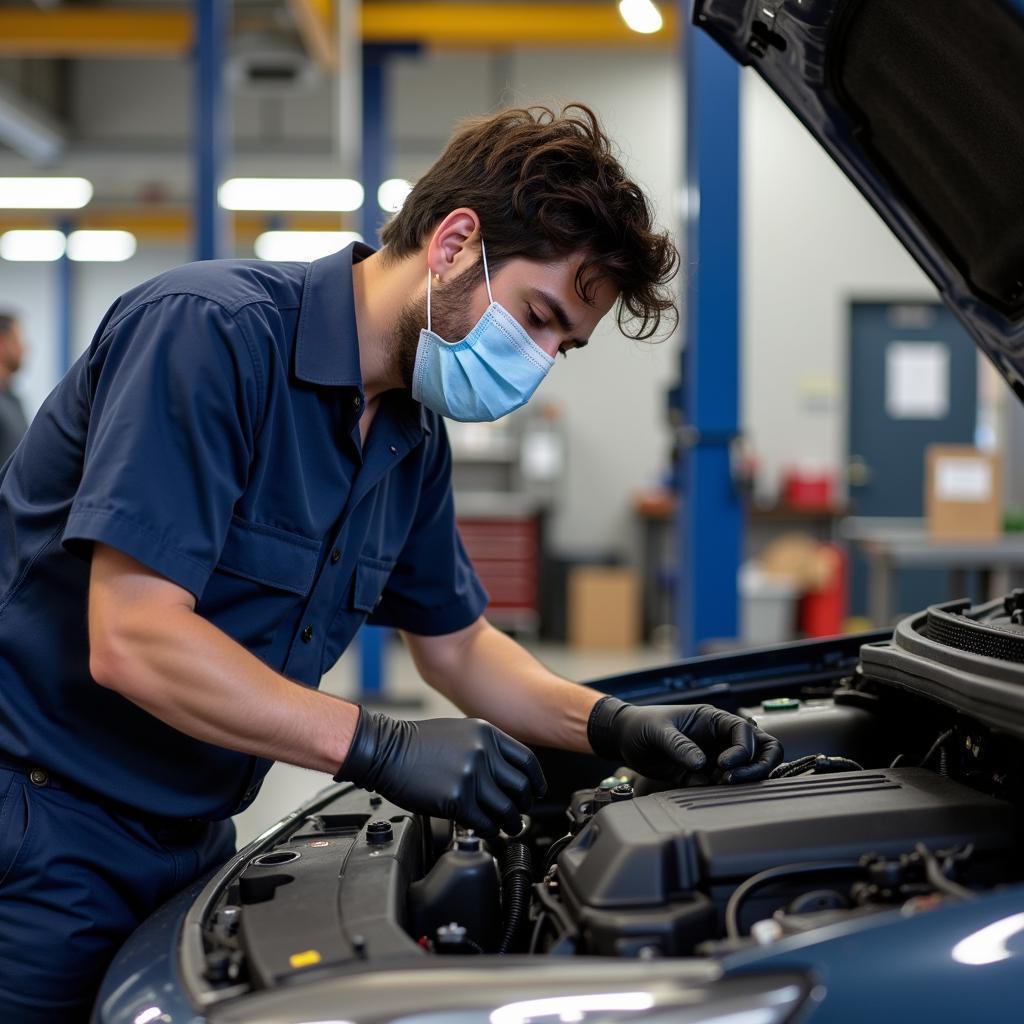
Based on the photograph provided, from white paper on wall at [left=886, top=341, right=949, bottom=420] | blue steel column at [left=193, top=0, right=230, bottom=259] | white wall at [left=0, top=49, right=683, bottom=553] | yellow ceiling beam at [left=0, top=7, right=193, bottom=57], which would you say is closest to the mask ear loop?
blue steel column at [left=193, top=0, right=230, bottom=259]

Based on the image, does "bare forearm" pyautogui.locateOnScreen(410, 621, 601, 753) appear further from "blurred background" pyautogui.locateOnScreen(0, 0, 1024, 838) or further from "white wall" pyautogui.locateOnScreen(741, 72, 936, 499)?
"white wall" pyautogui.locateOnScreen(741, 72, 936, 499)

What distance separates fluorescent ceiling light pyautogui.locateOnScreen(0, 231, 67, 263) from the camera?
40.1ft

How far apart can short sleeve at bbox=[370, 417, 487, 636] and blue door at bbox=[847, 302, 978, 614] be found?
6870 millimetres

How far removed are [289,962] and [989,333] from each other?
3.83ft

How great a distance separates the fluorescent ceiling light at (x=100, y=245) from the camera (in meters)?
12.0

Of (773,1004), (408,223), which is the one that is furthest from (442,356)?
(773,1004)

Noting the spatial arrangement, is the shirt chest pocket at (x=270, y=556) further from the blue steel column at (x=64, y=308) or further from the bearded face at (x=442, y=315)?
the blue steel column at (x=64, y=308)

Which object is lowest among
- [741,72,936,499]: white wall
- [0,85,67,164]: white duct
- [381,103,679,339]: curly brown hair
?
[381,103,679,339]: curly brown hair

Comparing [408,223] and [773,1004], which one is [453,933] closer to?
[773,1004]

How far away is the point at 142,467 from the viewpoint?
3.68 feet

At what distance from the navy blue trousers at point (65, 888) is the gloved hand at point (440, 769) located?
0.28 metres

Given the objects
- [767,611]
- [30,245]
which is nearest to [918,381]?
[767,611]

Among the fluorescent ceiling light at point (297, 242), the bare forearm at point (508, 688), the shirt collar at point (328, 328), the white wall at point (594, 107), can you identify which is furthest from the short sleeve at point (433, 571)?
the fluorescent ceiling light at point (297, 242)

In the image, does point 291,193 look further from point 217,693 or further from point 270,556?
point 217,693
